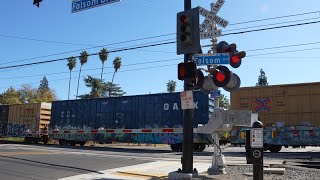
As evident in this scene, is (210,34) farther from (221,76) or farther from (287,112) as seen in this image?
(287,112)

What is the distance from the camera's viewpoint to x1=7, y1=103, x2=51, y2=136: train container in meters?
34.5

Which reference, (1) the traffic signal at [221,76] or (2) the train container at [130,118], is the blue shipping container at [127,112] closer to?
(2) the train container at [130,118]

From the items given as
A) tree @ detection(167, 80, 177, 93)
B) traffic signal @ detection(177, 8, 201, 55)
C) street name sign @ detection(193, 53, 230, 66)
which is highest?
tree @ detection(167, 80, 177, 93)

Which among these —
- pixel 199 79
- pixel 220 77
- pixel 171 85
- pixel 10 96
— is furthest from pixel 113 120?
pixel 10 96

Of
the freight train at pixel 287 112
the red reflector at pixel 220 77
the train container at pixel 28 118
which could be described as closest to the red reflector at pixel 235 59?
the red reflector at pixel 220 77

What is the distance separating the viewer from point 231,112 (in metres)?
10.6

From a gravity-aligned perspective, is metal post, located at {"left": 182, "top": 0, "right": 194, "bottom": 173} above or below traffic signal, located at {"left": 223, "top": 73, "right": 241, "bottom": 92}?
below

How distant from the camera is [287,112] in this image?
22469 mm

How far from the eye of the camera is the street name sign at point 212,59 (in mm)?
10648

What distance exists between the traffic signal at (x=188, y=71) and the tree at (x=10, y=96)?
264 ft

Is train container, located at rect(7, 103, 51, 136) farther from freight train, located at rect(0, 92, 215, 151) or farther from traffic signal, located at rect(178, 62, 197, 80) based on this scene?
traffic signal, located at rect(178, 62, 197, 80)

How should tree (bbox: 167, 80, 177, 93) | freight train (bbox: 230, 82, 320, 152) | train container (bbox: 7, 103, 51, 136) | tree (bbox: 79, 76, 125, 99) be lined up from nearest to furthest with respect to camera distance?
freight train (bbox: 230, 82, 320, 152) < train container (bbox: 7, 103, 51, 136) < tree (bbox: 79, 76, 125, 99) < tree (bbox: 167, 80, 177, 93)

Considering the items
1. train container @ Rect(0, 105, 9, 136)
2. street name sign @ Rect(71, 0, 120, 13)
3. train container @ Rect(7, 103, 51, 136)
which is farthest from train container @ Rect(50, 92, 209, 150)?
street name sign @ Rect(71, 0, 120, 13)

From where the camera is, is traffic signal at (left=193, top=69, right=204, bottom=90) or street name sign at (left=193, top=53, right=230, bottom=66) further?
traffic signal at (left=193, top=69, right=204, bottom=90)
